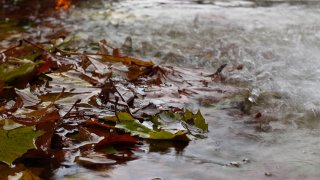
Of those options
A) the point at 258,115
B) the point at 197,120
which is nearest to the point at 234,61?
the point at 258,115

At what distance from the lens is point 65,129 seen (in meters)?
1.32

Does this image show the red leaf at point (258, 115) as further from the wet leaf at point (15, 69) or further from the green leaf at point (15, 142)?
the wet leaf at point (15, 69)

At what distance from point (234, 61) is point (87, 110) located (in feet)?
3.37

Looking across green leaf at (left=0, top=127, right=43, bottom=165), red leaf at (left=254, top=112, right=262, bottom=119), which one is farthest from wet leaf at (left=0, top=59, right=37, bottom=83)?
red leaf at (left=254, top=112, right=262, bottom=119)

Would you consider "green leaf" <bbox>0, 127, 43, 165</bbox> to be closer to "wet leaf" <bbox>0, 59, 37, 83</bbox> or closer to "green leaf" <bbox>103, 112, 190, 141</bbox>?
"green leaf" <bbox>103, 112, 190, 141</bbox>

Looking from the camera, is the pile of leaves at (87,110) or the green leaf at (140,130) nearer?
the pile of leaves at (87,110)

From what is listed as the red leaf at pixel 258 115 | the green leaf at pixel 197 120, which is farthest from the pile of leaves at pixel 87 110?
the red leaf at pixel 258 115

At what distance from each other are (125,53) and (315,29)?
1250 mm

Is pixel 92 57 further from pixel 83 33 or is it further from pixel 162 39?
pixel 83 33

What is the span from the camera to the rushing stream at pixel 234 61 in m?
1.17

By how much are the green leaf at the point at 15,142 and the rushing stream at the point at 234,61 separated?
3.8 inches

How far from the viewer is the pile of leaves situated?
45.4 inches

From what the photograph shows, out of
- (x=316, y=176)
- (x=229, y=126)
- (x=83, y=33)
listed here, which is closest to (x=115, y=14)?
(x=83, y=33)

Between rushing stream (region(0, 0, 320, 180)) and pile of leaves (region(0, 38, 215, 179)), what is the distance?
6 cm
